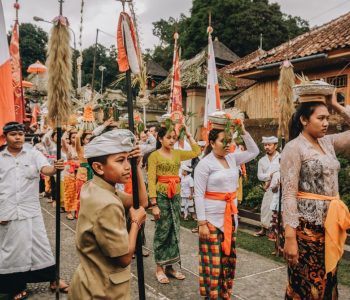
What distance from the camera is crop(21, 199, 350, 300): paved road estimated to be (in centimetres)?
442

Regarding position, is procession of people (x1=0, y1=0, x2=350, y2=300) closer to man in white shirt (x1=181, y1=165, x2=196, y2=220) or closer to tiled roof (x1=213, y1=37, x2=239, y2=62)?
man in white shirt (x1=181, y1=165, x2=196, y2=220)

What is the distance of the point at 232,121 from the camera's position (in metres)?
3.93

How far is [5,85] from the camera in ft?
15.1

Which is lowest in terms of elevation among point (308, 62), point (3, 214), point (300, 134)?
point (3, 214)

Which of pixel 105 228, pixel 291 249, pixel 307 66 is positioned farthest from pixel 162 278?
pixel 307 66

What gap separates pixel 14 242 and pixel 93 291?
7.96ft

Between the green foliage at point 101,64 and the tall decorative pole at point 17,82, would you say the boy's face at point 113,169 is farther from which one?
the green foliage at point 101,64

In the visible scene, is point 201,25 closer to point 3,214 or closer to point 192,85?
point 192,85

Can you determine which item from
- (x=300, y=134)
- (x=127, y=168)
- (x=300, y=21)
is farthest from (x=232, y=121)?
(x=300, y=21)

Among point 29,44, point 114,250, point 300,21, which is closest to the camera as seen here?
point 114,250

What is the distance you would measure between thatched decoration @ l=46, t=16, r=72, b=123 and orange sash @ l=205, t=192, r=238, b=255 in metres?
1.81

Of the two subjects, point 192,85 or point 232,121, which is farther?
point 192,85

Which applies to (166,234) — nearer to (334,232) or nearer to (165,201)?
(165,201)

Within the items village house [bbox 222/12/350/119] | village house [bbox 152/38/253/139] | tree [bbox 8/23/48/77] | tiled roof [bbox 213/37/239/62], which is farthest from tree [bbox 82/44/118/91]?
village house [bbox 222/12/350/119]
